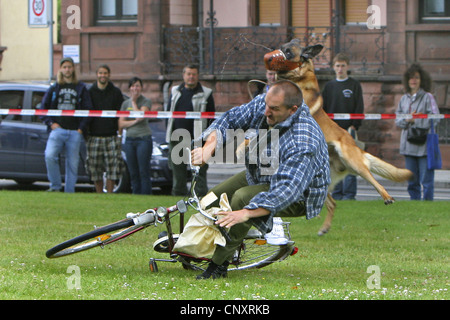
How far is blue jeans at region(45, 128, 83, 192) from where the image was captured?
13531mm

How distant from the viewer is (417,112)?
520 inches

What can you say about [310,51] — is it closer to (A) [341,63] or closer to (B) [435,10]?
(A) [341,63]

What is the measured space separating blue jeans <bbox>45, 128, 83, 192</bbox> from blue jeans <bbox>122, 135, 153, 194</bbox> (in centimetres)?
76

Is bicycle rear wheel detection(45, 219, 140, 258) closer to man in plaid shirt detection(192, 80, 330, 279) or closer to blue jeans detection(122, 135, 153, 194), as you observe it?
man in plaid shirt detection(192, 80, 330, 279)

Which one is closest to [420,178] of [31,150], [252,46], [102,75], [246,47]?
[102,75]

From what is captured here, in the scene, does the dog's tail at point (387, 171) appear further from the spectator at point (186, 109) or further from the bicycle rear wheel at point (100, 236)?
the bicycle rear wheel at point (100, 236)

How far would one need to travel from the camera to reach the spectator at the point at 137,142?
538 inches

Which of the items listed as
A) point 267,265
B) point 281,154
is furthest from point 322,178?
point 267,265

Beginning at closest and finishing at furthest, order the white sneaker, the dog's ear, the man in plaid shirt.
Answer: the man in plaid shirt < the white sneaker < the dog's ear

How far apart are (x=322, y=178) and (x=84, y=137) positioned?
7.88 m

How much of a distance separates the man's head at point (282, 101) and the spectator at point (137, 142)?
7.36 metres

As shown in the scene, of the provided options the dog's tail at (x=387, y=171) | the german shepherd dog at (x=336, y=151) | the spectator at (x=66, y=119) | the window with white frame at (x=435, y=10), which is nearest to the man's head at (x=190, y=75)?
the spectator at (x=66, y=119)

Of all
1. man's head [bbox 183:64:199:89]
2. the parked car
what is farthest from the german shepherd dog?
the parked car

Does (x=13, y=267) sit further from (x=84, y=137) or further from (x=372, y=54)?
(x=372, y=54)
